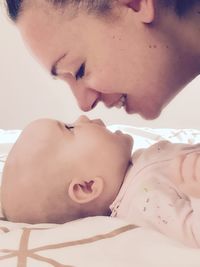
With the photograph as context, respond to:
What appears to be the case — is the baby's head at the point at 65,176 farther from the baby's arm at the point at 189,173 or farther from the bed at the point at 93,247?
the baby's arm at the point at 189,173

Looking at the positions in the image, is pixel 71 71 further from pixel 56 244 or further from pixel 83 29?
pixel 56 244

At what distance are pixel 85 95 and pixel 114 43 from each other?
0.32ft

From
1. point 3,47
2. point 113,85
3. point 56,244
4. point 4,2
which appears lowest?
point 3,47

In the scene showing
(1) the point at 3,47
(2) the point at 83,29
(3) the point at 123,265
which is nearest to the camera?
(3) the point at 123,265

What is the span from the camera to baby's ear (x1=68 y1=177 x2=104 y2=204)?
3.16 feet

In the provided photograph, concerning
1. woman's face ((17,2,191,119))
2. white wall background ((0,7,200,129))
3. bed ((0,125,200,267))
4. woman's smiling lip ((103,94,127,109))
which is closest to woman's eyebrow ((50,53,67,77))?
woman's face ((17,2,191,119))

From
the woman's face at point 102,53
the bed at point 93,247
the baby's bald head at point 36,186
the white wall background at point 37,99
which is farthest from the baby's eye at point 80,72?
the white wall background at point 37,99

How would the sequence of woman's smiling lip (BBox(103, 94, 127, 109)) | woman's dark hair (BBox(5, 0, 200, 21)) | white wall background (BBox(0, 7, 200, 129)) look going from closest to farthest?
woman's dark hair (BBox(5, 0, 200, 21)) → woman's smiling lip (BBox(103, 94, 127, 109)) → white wall background (BBox(0, 7, 200, 129))

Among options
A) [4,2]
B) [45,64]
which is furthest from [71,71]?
[4,2]

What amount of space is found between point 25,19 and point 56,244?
0.35 m

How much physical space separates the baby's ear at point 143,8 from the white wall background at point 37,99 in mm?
1243

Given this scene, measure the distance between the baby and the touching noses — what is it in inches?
1.4

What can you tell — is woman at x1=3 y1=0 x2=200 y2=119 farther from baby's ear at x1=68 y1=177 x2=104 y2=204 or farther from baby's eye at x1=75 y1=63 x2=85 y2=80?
baby's ear at x1=68 y1=177 x2=104 y2=204

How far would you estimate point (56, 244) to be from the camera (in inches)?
31.7
